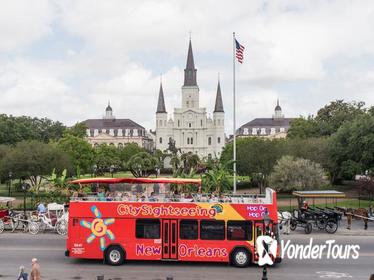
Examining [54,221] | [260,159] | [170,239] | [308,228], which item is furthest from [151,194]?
[260,159]

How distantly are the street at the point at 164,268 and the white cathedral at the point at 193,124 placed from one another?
565 ft

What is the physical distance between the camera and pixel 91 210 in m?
21.4

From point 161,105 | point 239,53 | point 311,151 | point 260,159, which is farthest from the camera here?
point 161,105

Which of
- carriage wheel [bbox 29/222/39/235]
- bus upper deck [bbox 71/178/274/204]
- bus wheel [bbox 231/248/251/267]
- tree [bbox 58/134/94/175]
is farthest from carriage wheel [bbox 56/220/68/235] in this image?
tree [bbox 58/134/94/175]

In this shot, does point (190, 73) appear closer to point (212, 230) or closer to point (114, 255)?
point (212, 230)

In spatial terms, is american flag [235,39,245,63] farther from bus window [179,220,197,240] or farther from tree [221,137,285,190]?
tree [221,137,285,190]

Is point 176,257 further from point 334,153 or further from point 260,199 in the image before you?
point 334,153

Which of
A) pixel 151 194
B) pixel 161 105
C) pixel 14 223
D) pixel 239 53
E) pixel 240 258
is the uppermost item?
pixel 161 105

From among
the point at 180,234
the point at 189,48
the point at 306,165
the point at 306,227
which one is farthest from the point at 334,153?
the point at 189,48

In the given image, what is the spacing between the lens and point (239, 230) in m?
21.2

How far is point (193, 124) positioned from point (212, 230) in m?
177

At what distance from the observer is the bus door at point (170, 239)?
21.3 metres

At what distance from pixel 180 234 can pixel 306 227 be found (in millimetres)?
11702

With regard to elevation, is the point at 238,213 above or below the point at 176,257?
above
